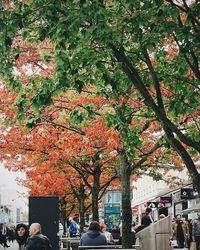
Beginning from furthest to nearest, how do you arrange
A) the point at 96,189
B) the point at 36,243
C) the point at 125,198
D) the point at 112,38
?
the point at 96,189
the point at 125,198
the point at 36,243
the point at 112,38

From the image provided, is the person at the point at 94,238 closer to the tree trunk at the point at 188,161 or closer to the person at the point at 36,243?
the person at the point at 36,243

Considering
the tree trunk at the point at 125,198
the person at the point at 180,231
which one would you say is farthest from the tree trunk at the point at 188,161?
the person at the point at 180,231

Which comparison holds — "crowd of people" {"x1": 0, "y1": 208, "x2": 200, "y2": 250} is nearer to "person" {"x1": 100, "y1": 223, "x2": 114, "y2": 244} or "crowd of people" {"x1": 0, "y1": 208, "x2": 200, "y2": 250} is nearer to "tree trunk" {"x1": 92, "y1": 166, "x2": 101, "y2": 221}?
"person" {"x1": 100, "y1": 223, "x2": 114, "y2": 244}

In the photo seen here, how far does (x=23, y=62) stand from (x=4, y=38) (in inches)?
496

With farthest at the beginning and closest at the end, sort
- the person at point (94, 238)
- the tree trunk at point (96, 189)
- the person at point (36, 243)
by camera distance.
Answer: the tree trunk at point (96, 189) < the person at point (94, 238) < the person at point (36, 243)

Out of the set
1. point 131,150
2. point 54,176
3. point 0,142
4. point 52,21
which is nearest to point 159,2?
point 52,21

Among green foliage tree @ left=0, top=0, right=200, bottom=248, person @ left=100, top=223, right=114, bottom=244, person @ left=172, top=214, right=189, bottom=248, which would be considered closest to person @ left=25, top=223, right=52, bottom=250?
green foliage tree @ left=0, top=0, right=200, bottom=248

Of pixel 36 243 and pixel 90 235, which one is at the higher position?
pixel 90 235

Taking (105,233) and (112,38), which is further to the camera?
(105,233)

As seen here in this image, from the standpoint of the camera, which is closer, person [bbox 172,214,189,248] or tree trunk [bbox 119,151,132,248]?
tree trunk [bbox 119,151,132,248]

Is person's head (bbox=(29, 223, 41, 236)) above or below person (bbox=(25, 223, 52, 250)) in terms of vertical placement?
above

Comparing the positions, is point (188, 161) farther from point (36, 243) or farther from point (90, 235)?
point (90, 235)

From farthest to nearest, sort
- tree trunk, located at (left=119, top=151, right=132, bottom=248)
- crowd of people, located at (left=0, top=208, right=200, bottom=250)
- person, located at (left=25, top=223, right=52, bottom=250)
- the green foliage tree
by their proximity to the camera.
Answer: tree trunk, located at (left=119, top=151, right=132, bottom=248), crowd of people, located at (left=0, top=208, right=200, bottom=250), person, located at (left=25, top=223, right=52, bottom=250), the green foliage tree

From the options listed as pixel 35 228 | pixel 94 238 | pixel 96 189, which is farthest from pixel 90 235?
pixel 96 189
